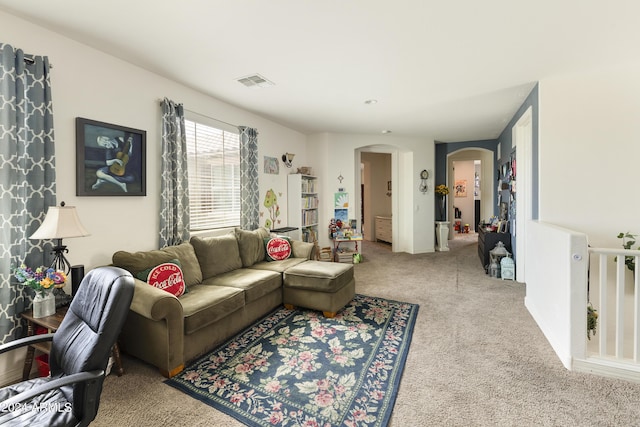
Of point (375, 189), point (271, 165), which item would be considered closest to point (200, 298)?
point (271, 165)

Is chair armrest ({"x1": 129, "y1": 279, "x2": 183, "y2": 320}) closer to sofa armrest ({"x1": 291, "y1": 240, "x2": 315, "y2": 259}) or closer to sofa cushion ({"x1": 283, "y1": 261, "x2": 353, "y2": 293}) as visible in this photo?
sofa cushion ({"x1": 283, "y1": 261, "x2": 353, "y2": 293})

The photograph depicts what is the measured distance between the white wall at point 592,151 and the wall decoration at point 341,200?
10.9 ft

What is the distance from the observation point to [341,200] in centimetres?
581

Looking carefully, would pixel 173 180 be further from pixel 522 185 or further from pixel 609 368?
pixel 522 185

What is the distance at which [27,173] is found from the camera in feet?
6.62

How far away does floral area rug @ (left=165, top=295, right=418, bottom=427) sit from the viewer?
68.9 inches

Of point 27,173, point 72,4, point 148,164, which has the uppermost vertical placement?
point 72,4

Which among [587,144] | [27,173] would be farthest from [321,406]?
[587,144]

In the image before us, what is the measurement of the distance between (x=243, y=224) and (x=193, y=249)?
3.51 feet

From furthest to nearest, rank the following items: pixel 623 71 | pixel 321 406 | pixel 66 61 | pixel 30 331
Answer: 1. pixel 623 71
2. pixel 66 61
3. pixel 30 331
4. pixel 321 406

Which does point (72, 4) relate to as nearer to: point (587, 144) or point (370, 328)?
point (370, 328)

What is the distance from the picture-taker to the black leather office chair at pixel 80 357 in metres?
1.17

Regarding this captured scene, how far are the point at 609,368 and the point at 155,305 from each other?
10.6 ft

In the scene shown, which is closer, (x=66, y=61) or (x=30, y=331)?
(x=30, y=331)
